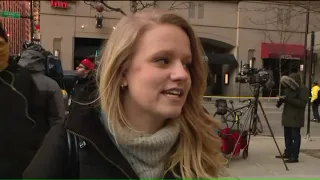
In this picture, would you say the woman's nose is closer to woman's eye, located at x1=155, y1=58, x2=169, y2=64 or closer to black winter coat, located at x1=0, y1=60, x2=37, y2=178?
woman's eye, located at x1=155, y1=58, x2=169, y2=64

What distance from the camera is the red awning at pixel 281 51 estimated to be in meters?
26.8

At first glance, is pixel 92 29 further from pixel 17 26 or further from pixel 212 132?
pixel 212 132

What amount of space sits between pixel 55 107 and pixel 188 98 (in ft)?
5.78

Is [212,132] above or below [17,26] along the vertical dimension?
below

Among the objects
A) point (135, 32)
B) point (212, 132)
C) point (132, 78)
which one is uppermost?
point (135, 32)

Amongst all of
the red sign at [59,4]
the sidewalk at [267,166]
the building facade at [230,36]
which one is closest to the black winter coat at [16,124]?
the sidewalk at [267,166]

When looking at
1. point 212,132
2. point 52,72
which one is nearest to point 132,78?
point 212,132

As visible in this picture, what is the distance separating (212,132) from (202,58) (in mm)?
356

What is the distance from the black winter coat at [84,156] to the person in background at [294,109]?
5899 mm

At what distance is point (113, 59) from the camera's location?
135cm

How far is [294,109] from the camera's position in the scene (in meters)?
6.70

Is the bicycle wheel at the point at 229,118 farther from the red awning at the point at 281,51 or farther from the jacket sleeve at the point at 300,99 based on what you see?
the red awning at the point at 281,51

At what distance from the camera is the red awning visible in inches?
1057

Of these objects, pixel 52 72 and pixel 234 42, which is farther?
pixel 234 42
